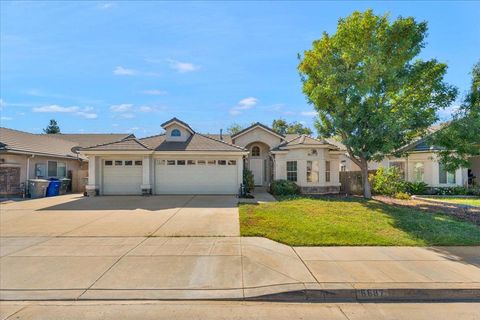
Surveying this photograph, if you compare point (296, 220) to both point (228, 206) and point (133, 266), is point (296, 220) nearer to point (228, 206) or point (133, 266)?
point (228, 206)

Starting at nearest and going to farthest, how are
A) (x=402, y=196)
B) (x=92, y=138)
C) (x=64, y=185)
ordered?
(x=402, y=196) < (x=64, y=185) < (x=92, y=138)

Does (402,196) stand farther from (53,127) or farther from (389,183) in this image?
(53,127)

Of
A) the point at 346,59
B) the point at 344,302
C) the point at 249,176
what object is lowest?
the point at 344,302

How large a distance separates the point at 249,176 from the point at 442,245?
1338cm

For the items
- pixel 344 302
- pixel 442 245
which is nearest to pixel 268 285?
pixel 344 302

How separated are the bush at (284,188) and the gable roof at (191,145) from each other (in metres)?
3.17

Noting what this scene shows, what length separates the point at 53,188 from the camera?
2011 centimetres

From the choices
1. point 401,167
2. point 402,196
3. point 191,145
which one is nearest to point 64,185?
point 191,145

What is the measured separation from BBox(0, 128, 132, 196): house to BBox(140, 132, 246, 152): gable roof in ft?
23.1

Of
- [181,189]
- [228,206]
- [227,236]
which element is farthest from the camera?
[181,189]

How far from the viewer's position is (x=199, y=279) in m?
5.48

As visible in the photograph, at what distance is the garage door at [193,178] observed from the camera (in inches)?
760

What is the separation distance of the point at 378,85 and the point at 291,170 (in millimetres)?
7989

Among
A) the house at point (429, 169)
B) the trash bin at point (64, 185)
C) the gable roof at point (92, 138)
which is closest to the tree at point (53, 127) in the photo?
the gable roof at point (92, 138)
